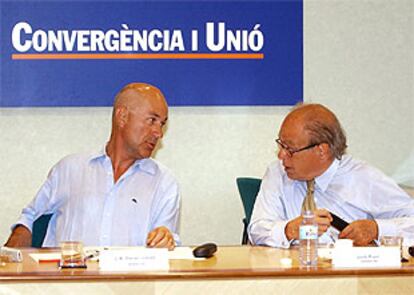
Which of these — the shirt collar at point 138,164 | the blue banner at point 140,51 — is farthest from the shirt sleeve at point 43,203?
the blue banner at point 140,51

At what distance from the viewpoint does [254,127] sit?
605 centimetres

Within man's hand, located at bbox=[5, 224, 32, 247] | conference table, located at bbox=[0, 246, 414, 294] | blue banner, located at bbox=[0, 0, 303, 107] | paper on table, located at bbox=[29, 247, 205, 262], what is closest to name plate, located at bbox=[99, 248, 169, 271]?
conference table, located at bbox=[0, 246, 414, 294]

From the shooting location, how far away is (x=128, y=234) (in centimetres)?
460

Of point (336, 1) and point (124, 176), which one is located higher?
point (336, 1)

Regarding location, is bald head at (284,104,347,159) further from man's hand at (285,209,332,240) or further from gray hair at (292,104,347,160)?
man's hand at (285,209,332,240)

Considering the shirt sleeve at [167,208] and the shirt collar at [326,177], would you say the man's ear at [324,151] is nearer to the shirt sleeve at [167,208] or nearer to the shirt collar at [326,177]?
the shirt collar at [326,177]

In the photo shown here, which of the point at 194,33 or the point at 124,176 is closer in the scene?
the point at 124,176

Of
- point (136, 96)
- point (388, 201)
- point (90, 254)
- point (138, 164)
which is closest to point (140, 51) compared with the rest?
point (136, 96)

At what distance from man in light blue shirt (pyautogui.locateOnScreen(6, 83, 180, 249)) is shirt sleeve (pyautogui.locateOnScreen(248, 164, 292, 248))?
0.41 metres

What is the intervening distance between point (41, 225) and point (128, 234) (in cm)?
A: 48

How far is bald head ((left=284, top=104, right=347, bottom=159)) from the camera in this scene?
4.57 meters

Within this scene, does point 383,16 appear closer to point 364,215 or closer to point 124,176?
point 364,215

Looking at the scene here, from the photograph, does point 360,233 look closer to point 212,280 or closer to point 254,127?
point 212,280

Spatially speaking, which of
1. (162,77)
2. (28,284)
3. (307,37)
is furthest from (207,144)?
(28,284)
